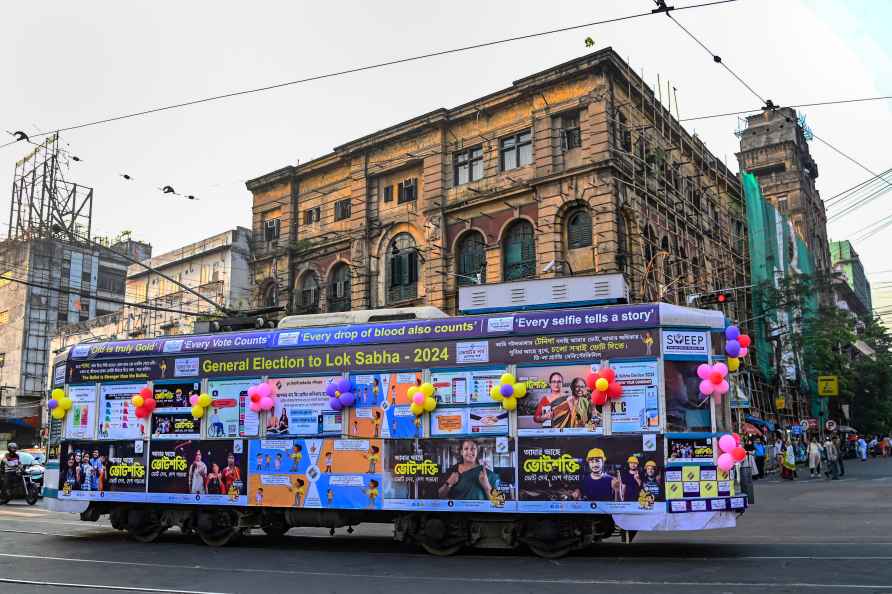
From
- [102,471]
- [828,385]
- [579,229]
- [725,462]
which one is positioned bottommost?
[102,471]

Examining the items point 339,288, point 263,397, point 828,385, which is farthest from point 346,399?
point 828,385

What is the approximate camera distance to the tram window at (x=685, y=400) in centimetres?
1020

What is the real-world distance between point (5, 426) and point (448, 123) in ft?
153

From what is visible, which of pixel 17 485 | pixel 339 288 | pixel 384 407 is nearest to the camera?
pixel 384 407

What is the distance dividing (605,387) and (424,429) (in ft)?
8.92

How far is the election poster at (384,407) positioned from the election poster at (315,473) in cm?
21

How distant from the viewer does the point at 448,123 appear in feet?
114

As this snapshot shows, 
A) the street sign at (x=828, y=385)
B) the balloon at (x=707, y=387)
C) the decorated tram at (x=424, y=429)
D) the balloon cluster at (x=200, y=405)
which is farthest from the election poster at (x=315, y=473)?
the street sign at (x=828, y=385)

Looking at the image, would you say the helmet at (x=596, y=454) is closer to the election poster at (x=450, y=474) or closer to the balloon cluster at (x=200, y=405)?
the election poster at (x=450, y=474)

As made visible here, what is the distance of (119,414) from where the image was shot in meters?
13.6

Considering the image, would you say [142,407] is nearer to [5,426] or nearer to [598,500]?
[598,500]

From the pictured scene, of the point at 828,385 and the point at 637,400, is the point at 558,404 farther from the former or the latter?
the point at 828,385

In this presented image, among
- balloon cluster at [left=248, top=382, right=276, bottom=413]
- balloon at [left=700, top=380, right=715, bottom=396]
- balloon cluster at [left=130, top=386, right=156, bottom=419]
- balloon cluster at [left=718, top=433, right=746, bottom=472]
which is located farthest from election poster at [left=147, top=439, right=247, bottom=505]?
balloon cluster at [left=718, top=433, right=746, bottom=472]

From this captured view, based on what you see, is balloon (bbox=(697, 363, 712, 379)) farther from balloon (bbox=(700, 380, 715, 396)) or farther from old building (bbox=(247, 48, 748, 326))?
old building (bbox=(247, 48, 748, 326))
